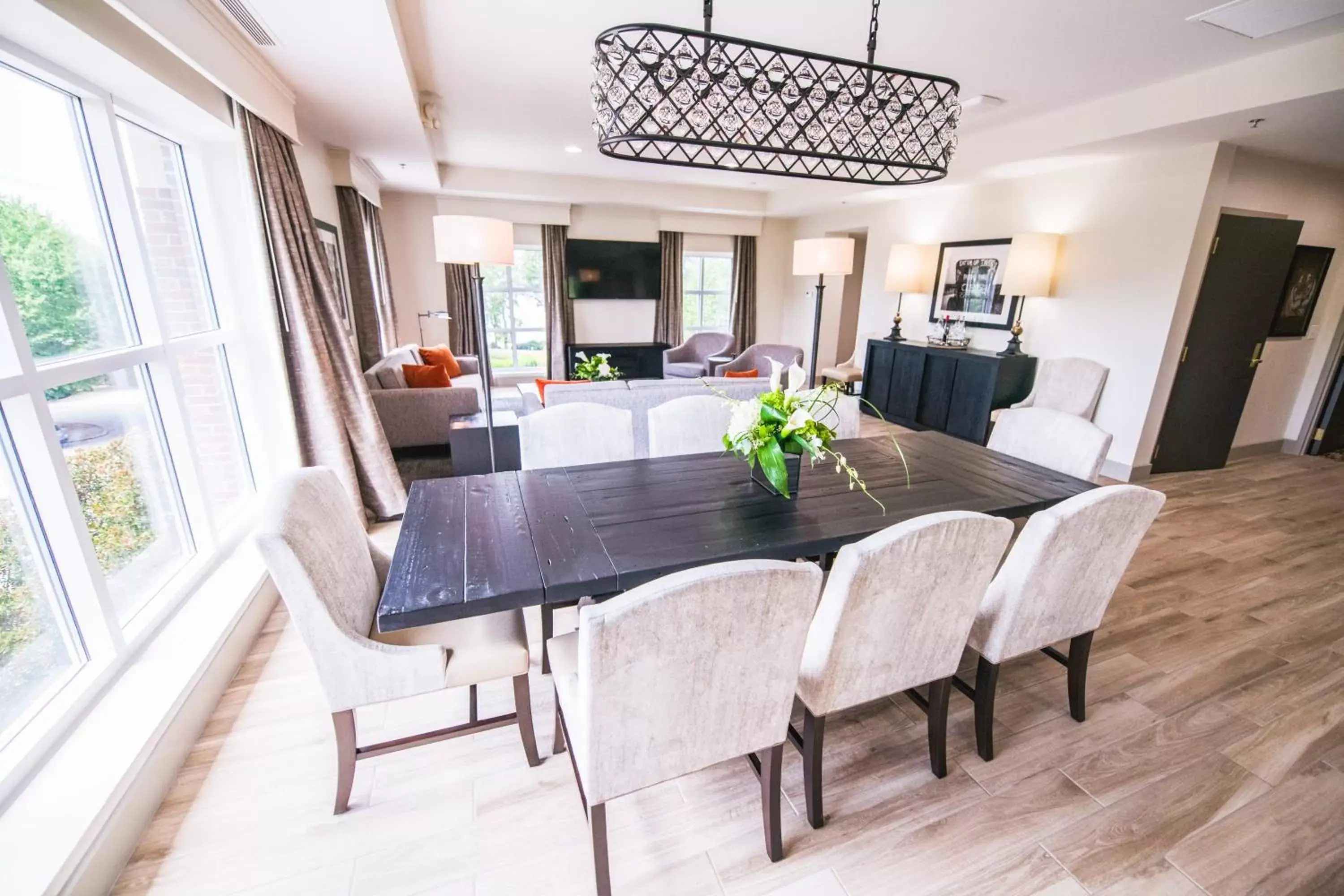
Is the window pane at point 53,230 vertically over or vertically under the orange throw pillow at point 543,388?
over

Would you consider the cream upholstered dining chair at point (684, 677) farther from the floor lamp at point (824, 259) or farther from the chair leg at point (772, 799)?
the floor lamp at point (824, 259)

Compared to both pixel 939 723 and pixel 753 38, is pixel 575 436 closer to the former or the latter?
pixel 939 723

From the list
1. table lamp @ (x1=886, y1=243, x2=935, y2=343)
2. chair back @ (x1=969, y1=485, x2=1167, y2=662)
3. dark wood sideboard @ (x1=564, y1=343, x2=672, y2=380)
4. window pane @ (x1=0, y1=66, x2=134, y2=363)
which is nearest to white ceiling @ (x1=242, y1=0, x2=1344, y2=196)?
window pane @ (x1=0, y1=66, x2=134, y2=363)

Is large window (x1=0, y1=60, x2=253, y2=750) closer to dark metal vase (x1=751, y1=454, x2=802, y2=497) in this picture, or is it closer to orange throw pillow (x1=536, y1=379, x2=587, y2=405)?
orange throw pillow (x1=536, y1=379, x2=587, y2=405)

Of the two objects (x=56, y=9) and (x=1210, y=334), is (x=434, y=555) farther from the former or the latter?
(x=1210, y=334)

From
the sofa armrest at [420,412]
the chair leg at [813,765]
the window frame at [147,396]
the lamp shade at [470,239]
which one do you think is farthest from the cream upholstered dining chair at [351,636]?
the sofa armrest at [420,412]

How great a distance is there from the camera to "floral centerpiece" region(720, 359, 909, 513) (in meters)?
1.66

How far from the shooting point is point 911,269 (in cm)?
536

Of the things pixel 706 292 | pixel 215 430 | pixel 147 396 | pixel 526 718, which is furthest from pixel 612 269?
pixel 526 718

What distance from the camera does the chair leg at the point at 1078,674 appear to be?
176 centimetres

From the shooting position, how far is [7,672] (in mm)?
1337

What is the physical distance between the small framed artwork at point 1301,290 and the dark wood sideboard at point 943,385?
6.05 ft

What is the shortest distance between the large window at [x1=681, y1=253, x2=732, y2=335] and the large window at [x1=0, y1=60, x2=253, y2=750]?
6.09m

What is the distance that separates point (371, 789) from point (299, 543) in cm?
85
